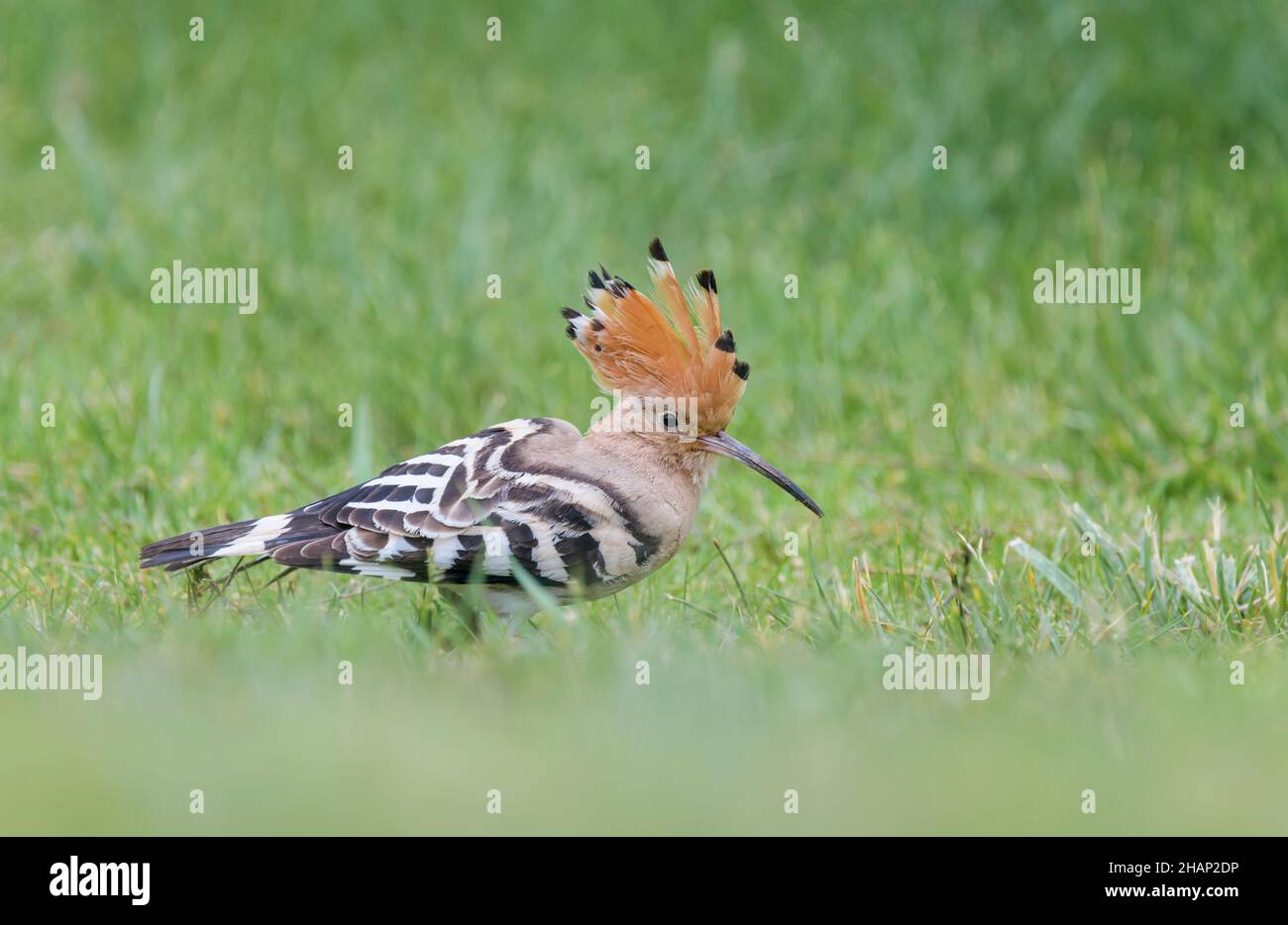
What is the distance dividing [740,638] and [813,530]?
1399 mm

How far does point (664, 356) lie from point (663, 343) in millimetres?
41

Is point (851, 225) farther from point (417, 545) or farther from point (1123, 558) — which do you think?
point (417, 545)

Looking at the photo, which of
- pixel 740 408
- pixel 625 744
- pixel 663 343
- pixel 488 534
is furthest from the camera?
pixel 740 408

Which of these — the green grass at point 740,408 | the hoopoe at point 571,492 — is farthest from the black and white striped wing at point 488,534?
the green grass at point 740,408

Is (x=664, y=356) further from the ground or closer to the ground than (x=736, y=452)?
further from the ground

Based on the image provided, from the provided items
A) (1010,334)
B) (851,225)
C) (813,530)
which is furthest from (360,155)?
(813,530)

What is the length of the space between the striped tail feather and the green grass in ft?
0.58

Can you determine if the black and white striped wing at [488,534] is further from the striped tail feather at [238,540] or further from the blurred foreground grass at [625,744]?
the blurred foreground grass at [625,744]

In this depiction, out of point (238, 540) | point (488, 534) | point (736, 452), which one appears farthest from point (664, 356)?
point (238, 540)

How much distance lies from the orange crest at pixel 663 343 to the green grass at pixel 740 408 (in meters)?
0.59

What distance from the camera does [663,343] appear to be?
440 centimetres

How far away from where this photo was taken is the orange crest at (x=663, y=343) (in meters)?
4.39

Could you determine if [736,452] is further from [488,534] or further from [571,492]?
[488,534]

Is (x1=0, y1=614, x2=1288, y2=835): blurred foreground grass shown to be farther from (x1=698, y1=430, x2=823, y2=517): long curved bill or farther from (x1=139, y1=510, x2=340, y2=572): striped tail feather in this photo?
(x1=698, y1=430, x2=823, y2=517): long curved bill
